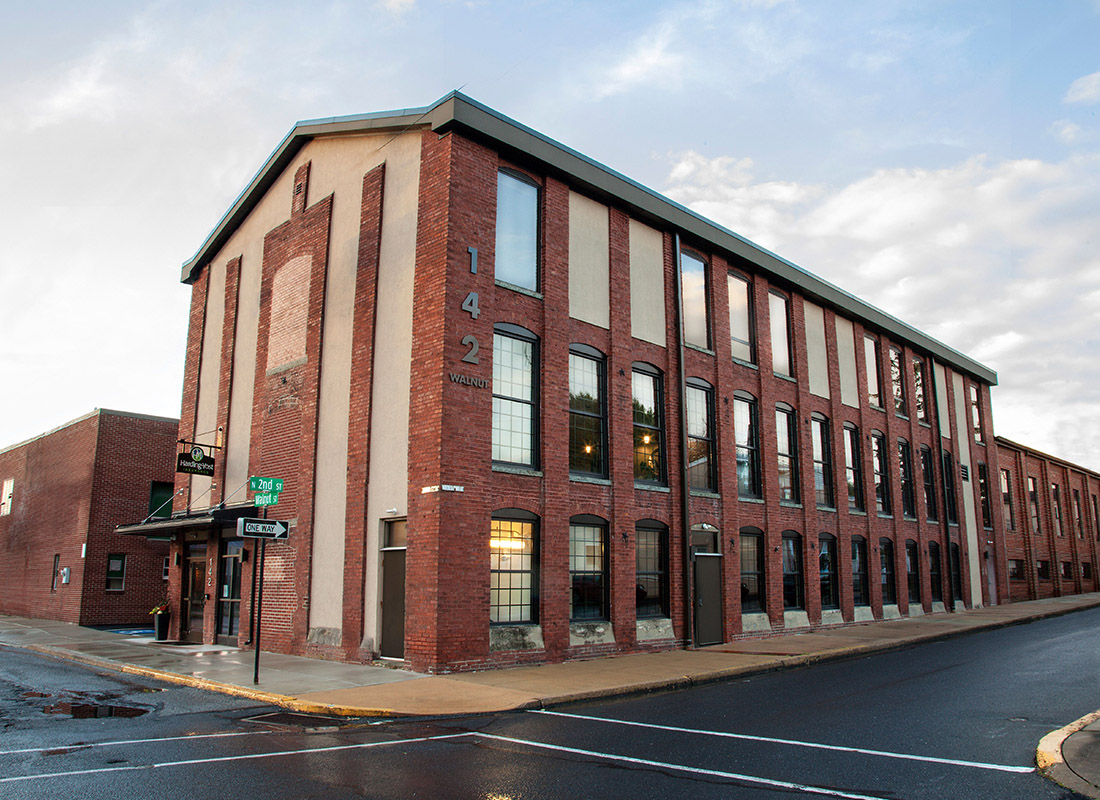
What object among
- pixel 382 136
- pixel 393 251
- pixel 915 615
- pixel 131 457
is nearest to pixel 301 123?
pixel 382 136

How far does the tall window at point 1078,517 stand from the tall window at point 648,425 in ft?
125

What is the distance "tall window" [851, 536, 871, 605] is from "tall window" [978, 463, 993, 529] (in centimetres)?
1168

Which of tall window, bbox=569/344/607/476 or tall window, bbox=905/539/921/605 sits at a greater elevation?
tall window, bbox=569/344/607/476

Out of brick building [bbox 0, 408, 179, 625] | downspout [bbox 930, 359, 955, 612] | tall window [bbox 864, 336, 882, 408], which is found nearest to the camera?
brick building [bbox 0, 408, 179, 625]

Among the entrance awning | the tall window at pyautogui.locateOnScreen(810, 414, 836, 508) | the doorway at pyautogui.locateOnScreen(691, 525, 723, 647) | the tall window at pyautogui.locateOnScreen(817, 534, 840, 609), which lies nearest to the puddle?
the entrance awning

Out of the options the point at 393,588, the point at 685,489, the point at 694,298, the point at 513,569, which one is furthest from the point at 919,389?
the point at 393,588

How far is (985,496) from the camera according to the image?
35.3m

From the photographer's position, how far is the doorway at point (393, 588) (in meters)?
15.1

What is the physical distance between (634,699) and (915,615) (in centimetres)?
1968

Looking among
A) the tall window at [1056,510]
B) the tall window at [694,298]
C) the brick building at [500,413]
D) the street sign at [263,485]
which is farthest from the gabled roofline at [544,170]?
the tall window at [1056,510]

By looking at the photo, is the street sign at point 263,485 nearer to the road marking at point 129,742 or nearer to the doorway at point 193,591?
the road marking at point 129,742

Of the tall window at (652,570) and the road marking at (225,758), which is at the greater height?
the tall window at (652,570)

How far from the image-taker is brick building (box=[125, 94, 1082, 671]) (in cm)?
1546

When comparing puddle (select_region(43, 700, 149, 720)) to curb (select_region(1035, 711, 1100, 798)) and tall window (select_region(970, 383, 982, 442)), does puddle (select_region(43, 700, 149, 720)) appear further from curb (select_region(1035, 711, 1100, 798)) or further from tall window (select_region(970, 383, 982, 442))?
tall window (select_region(970, 383, 982, 442))
